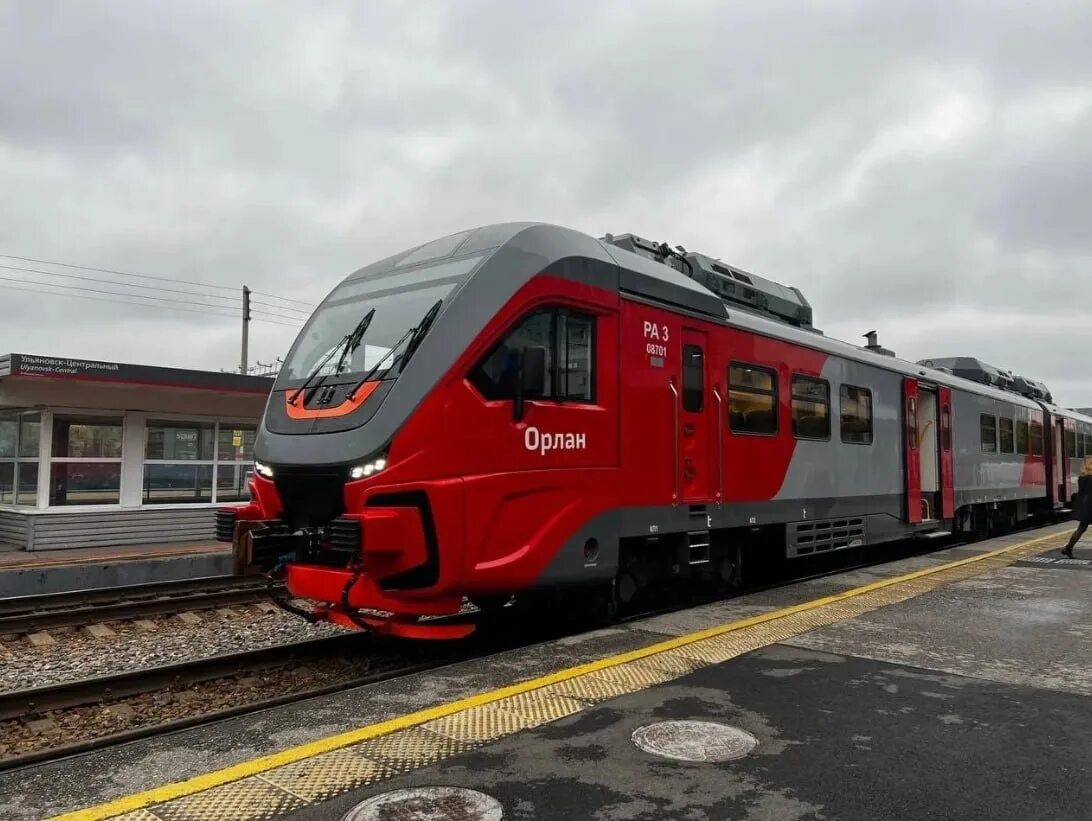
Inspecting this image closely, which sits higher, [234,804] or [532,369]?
[532,369]

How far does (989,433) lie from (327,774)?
1551 cm

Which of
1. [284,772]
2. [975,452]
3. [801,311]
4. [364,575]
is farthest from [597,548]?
[975,452]

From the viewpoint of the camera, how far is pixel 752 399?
8.71 meters

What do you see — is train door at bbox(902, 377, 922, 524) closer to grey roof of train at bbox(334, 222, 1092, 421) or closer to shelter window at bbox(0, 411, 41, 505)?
grey roof of train at bbox(334, 222, 1092, 421)

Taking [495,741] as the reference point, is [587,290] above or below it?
above

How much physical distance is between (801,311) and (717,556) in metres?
3.98

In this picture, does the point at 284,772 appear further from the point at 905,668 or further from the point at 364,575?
the point at 905,668

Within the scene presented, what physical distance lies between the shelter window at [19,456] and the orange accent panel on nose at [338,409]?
35.3 feet

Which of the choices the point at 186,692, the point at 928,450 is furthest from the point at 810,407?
the point at 186,692

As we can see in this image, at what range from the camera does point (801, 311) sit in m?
10.9

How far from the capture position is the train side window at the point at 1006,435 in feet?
54.3

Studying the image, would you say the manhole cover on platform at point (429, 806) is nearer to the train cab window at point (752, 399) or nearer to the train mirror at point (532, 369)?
the train mirror at point (532, 369)

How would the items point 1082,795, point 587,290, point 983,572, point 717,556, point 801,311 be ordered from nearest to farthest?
point 1082,795
point 587,290
point 717,556
point 983,572
point 801,311

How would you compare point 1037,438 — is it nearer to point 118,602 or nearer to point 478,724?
point 478,724
